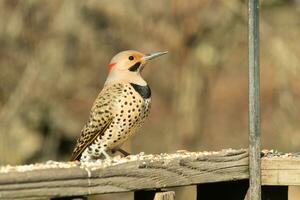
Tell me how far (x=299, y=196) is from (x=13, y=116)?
165 inches

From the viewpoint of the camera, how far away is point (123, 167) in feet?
13.2

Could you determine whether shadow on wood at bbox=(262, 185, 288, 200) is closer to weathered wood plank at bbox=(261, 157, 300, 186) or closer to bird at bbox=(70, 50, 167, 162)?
weathered wood plank at bbox=(261, 157, 300, 186)

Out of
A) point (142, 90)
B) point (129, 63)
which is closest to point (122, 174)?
point (142, 90)

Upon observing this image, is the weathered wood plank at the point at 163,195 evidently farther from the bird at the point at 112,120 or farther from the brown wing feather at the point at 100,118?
the brown wing feather at the point at 100,118

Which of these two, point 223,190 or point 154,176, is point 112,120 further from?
point 154,176

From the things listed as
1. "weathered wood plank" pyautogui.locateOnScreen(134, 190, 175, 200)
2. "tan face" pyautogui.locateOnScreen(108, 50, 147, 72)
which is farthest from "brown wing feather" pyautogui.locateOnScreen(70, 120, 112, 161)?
"weathered wood plank" pyautogui.locateOnScreen(134, 190, 175, 200)

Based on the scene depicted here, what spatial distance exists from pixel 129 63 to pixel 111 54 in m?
4.49

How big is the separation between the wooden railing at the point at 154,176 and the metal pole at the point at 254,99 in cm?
5

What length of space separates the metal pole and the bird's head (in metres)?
1.72

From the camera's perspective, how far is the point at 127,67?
21.0 feet

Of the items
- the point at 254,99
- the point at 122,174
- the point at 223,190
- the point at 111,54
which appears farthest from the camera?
the point at 111,54

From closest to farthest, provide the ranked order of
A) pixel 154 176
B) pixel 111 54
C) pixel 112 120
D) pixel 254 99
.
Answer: pixel 154 176 → pixel 254 99 → pixel 112 120 → pixel 111 54

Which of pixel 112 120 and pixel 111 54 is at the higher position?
pixel 111 54

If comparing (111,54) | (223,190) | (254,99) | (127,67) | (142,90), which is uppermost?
(111,54)
